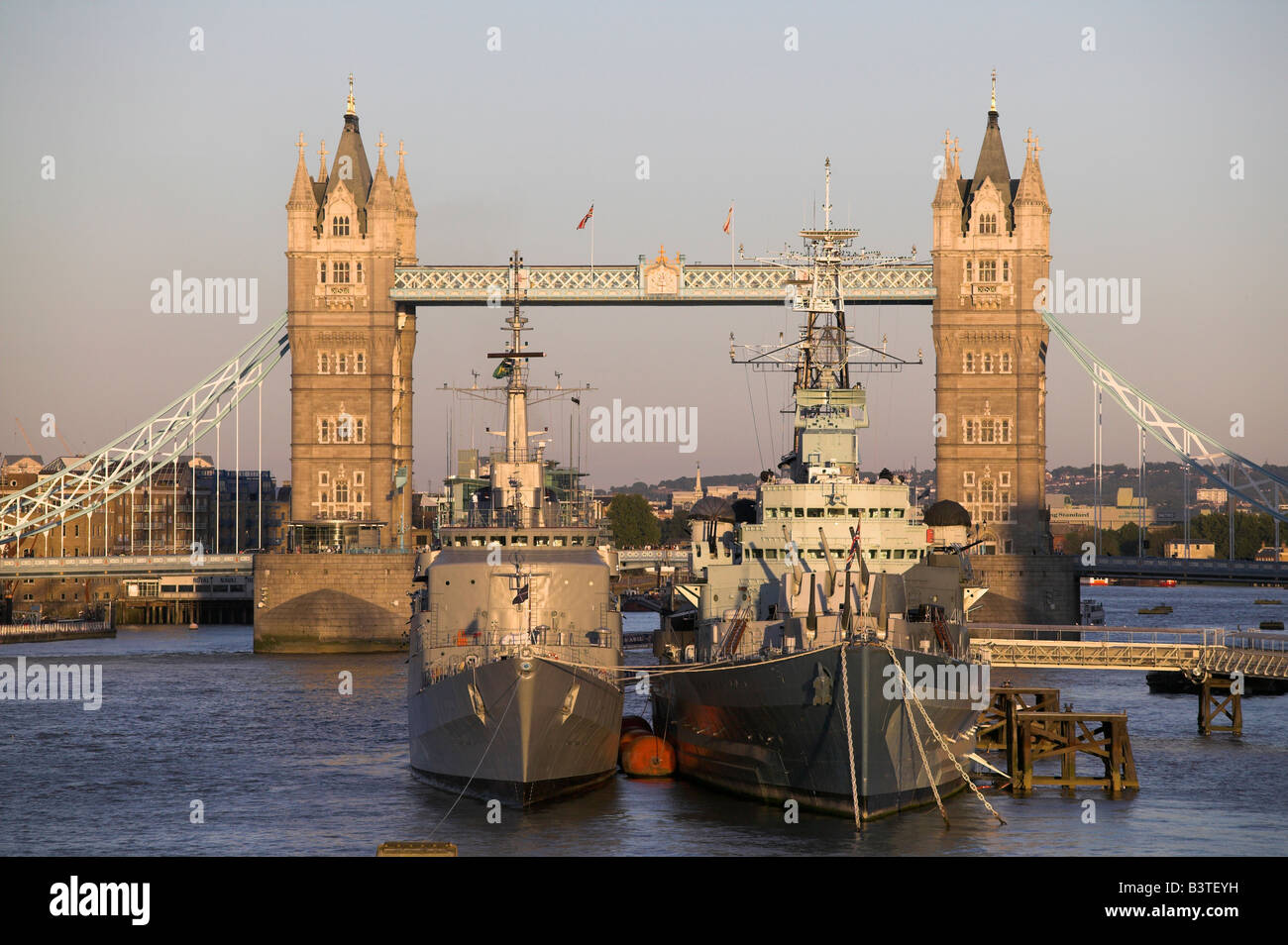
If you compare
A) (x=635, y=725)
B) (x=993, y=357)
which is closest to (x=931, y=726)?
(x=635, y=725)

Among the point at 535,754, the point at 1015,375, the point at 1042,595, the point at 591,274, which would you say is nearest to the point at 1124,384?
the point at 1015,375

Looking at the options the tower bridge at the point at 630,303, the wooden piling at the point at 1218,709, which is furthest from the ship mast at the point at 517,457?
the tower bridge at the point at 630,303

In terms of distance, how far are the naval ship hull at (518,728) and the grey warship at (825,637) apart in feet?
9.76

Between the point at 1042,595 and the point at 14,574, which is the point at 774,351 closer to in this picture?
the point at 1042,595

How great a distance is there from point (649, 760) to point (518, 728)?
9.09m

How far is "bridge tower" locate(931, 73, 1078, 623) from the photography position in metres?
104

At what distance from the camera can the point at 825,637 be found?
131ft

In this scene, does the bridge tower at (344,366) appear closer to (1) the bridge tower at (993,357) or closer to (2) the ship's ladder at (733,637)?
(1) the bridge tower at (993,357)

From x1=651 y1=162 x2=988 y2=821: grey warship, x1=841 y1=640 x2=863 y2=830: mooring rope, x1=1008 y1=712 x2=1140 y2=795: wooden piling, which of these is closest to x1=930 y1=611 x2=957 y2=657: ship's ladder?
x1=651 y1=162 x2=988 y2=821: grey warship

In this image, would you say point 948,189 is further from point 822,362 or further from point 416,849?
point 416,849

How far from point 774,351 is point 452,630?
54.4 feet

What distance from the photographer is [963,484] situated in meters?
104

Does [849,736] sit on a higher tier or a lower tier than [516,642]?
lower

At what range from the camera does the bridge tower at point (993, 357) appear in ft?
340
